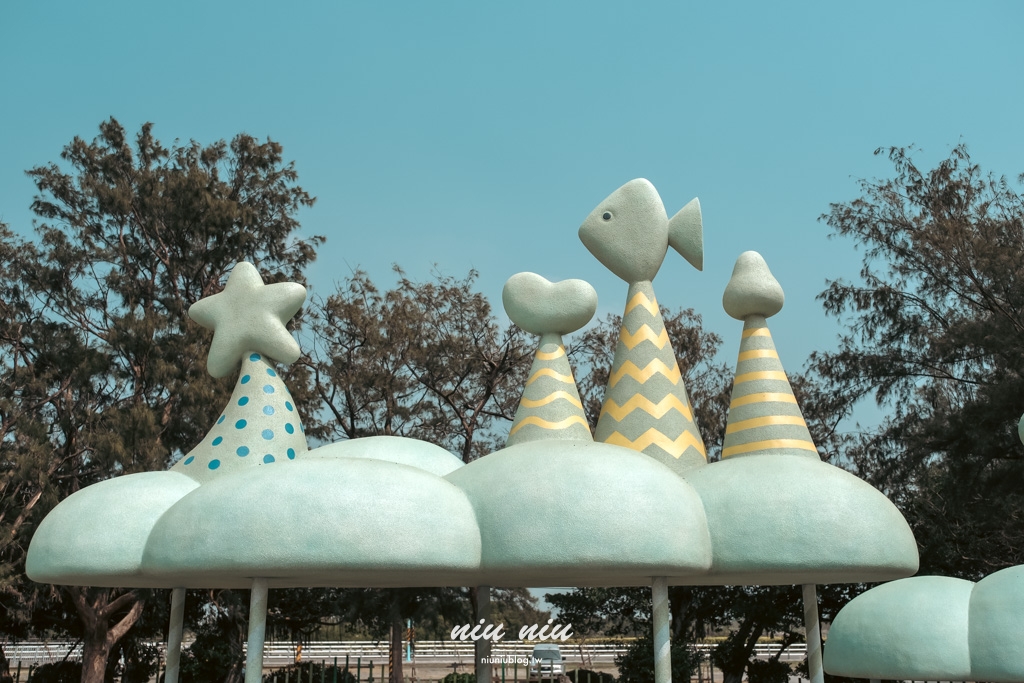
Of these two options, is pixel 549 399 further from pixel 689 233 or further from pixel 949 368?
pixel 949 368

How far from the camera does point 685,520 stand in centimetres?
1051

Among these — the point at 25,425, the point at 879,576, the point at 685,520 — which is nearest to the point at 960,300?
the point at 879,576

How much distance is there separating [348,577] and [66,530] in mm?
3706

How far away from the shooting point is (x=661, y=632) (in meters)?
11.0

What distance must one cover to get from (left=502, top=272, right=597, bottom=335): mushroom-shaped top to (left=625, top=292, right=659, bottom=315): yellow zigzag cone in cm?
49

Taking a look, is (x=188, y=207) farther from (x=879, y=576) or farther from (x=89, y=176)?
(x=879, y=576)

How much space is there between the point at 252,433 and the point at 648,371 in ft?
17.7

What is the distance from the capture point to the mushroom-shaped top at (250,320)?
1371 centimetres

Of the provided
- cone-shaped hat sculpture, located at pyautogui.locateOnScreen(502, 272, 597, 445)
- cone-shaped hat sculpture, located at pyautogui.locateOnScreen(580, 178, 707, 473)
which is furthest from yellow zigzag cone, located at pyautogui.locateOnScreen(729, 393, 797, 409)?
cone-shaped hat sculpture, located at pyautogui.locateOnScreen(502, 272, 597, 445)

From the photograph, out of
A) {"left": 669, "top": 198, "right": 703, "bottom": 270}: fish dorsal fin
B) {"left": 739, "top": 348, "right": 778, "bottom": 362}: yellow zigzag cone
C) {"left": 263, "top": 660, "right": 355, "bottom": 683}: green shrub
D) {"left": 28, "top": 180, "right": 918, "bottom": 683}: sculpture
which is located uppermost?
{"left": 669, "top": 198, "right": 703, "bottom": 270}: fish dorsal fin

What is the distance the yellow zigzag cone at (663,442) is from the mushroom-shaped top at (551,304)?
5.91 feet

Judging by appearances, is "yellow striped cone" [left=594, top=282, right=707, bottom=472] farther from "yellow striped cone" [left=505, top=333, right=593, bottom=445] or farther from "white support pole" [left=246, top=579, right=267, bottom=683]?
"white support pole" [left=246, top=579, right=267, bottom=683]

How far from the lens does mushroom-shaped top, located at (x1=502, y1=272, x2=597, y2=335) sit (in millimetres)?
13273

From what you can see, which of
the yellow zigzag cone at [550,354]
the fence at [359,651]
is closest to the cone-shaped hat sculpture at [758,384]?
the yellow zigzag cone at [550,354]
